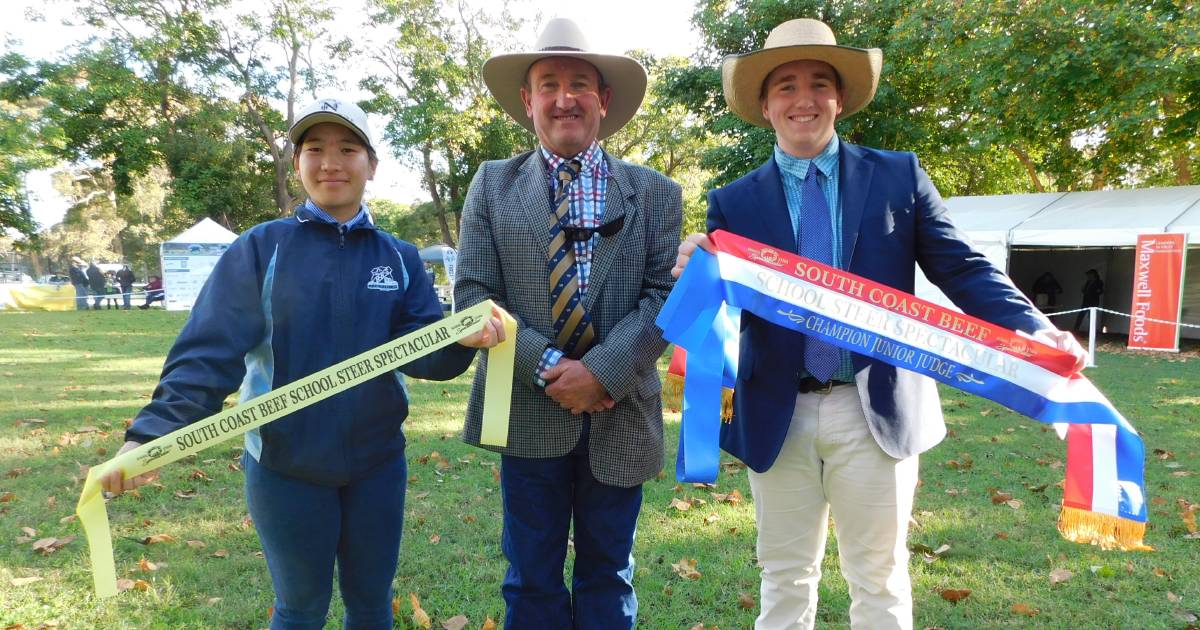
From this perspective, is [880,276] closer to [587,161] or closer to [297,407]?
[587,161]

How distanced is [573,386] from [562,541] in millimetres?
623

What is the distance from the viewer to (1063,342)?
2.07 meters

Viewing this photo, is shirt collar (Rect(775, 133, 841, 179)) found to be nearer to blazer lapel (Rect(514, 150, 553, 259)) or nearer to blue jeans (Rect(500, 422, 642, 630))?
blazer lapel (Rect(514, 150, 553, 259))

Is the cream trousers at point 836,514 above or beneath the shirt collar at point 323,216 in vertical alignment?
beneath

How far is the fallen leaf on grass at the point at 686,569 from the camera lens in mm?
3584

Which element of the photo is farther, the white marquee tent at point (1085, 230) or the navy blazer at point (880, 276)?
the white marquee tent at point (1085, 230)

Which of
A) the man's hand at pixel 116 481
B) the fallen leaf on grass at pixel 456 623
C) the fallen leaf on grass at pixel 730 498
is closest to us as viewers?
the man's hand at pixel 116 481

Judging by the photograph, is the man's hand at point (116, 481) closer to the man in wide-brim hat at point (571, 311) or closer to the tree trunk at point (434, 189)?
the man in wide-brim hat at point (571, 311)

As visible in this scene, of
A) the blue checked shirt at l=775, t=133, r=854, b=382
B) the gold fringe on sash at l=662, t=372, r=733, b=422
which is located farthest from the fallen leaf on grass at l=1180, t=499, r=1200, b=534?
the blue checked shirt at l=775, t=133, r=854, b=382

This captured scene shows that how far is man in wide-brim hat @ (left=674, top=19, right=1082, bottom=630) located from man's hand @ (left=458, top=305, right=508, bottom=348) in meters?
0.59

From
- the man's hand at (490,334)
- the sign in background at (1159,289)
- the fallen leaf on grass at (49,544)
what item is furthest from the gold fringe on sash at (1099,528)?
the sign in background at (1159,289)

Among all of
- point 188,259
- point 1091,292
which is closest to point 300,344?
point 1091,292

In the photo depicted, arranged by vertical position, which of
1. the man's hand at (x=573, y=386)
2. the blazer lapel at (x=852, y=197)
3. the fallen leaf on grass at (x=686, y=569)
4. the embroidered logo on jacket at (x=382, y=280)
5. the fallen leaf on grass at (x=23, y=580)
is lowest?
the fallen leaf on grass at (x=23, y=580)

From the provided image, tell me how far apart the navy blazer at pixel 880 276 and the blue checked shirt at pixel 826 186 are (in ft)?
0.09
